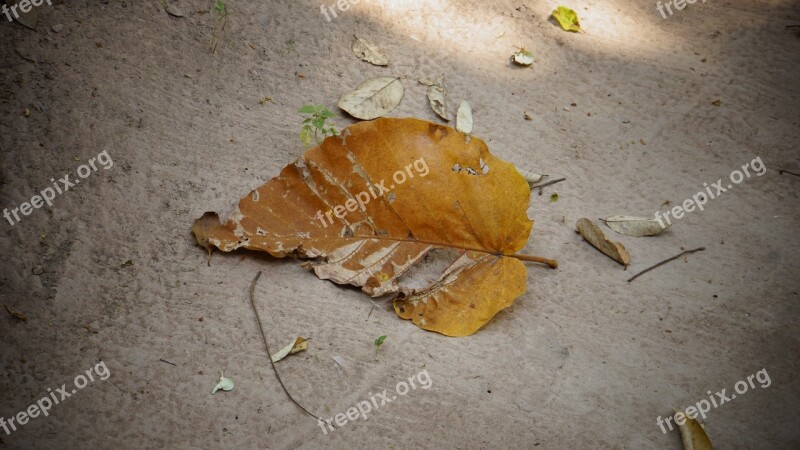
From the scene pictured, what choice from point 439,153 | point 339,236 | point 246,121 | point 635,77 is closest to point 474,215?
point 439,153

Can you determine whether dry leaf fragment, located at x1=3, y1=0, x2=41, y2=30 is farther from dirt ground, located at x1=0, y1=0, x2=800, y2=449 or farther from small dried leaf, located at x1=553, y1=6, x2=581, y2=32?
small dried leaf, located at x1=553, y1=6, x2=581, y2=32

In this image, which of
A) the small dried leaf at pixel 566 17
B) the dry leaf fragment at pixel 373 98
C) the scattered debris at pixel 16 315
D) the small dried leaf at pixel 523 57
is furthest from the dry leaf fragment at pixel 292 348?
the small dried leaf at pixel 566 17

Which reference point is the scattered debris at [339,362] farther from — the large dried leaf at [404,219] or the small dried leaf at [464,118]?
the small dried leaf at [464,118]

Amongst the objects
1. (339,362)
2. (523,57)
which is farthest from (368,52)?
(339,362)

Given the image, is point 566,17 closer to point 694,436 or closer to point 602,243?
point 602,243

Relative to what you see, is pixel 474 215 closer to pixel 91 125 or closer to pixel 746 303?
pixel 746 303

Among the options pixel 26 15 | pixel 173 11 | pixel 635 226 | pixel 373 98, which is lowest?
pixel 635 226

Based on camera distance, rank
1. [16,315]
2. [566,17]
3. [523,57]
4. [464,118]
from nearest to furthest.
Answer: [16,315] → [464,118] → [523,57] → [566,17]
